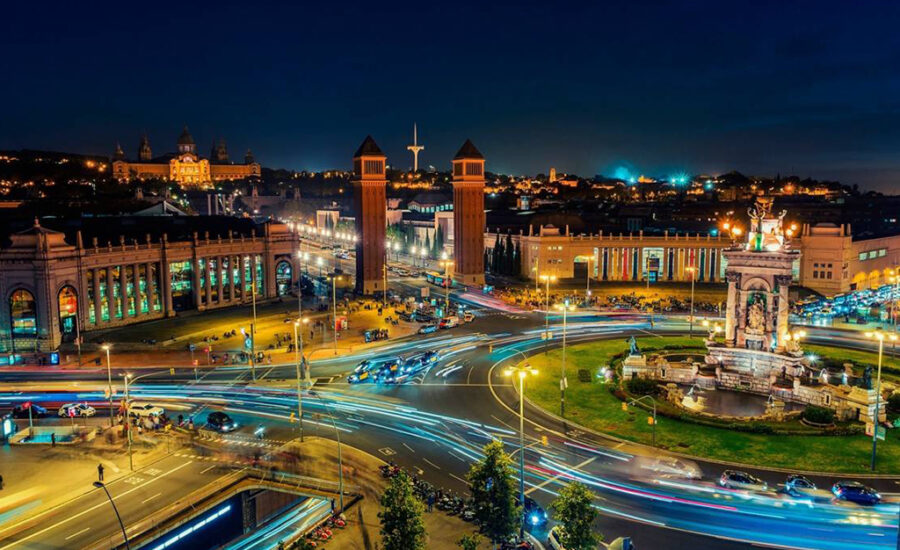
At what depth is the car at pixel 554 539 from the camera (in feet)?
96.5

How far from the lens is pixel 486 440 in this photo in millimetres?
44062

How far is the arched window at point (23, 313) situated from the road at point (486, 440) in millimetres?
14664

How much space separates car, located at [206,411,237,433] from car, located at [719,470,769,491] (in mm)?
31361

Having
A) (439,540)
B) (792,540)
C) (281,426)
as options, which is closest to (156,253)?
(281,426)

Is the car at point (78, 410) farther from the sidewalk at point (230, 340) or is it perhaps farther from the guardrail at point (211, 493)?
the guardrail at point (211, 493)

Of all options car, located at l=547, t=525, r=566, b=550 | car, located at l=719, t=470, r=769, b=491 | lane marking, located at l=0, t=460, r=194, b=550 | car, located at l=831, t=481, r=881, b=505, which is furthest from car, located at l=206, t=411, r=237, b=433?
car, located at l=831, t=481, r=881, b=505

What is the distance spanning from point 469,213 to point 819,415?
79768 mm

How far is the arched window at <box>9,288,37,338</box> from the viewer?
72938 mm

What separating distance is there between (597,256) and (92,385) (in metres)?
84.9

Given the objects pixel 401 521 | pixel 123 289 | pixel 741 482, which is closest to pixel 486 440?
pixel 741 482

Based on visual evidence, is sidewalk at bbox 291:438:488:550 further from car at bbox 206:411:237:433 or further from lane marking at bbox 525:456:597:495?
car at bbox 206:411:237:433

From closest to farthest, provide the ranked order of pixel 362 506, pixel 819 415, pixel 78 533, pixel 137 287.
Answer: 1. pixel 78 533
2. pixel 362 506
3. pixel 819 415
4. pixel 137 287

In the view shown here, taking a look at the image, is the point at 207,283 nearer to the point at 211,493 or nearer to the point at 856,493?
the point at 211,493

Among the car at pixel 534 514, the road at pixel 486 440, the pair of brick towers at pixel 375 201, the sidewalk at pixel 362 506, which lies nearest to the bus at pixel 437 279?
the pair of brick towers at pixel 375 201
